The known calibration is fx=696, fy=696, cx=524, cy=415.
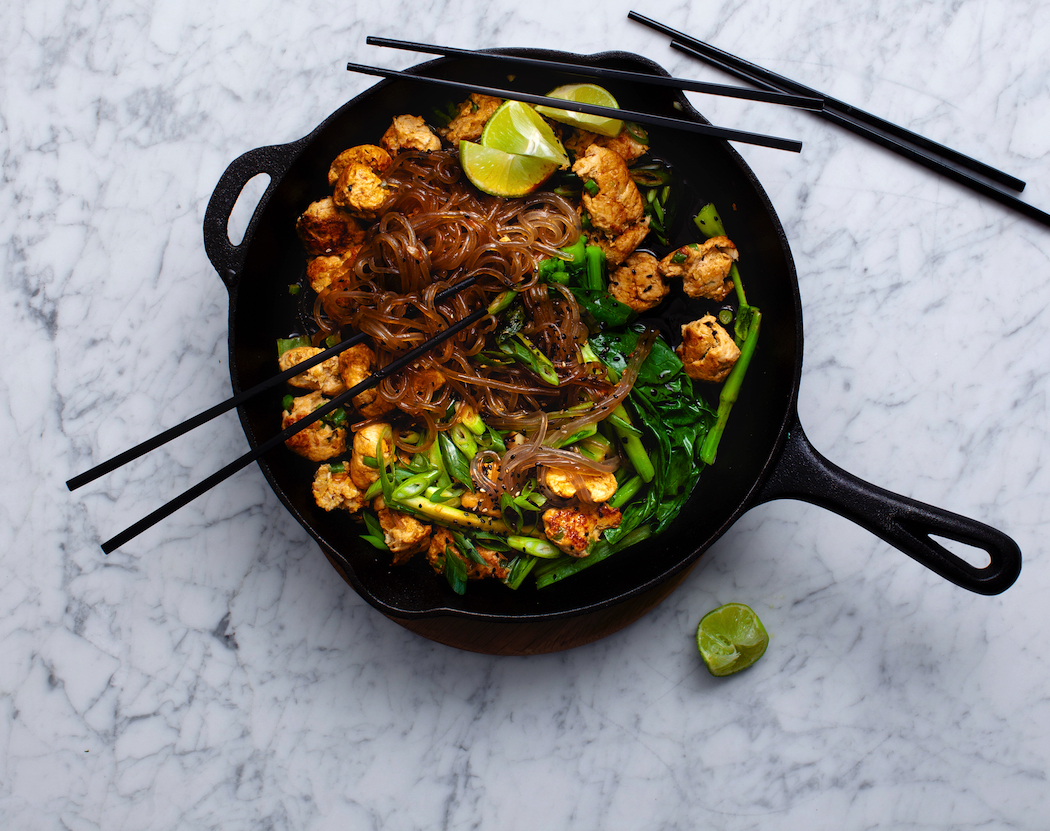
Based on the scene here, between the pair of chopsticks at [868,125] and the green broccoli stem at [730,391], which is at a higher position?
the pair of chopsticks at [868,125]

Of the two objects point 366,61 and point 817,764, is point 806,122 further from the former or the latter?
point 817,764

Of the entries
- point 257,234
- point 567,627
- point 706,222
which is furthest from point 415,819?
point 706,222

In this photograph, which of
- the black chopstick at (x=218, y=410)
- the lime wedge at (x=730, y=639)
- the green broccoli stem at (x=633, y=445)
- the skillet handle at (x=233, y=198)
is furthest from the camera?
the lime wedge at (x=730, y=639)

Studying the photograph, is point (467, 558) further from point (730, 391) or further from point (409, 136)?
point (409, 136)

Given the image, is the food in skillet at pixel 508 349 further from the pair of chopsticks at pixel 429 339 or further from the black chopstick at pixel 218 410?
the pair of chopsticks at pixel 429 339

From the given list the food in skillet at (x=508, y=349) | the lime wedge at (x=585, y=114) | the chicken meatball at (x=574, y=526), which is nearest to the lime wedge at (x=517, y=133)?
the food in skillet at (x=508, y=349)

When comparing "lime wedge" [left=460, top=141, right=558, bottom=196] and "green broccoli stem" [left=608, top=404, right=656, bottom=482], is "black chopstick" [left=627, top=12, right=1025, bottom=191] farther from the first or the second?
"green broccoli stem" [left=608, top=404, right=656, bottom=482]
